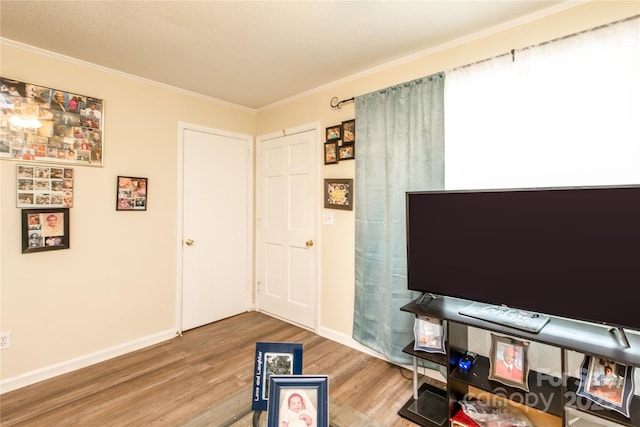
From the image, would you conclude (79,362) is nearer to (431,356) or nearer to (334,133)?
(431,356)

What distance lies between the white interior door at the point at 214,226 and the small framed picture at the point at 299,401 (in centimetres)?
235

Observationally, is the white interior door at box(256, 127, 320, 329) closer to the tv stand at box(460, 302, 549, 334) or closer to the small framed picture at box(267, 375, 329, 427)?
the tv stand at box(460, 302, 549, 334)

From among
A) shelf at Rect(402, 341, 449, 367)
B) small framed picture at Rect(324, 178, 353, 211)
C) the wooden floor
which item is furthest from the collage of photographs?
the wooden floor

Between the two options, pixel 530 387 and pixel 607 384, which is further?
pixel 530 387

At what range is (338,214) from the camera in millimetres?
2934

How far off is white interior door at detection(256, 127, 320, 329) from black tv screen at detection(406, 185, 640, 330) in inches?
54.4

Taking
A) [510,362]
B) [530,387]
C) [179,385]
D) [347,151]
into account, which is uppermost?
[347,151]

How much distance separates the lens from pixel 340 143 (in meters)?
2.88

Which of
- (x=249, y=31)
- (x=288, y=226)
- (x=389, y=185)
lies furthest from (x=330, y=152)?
(x=249, y=31)

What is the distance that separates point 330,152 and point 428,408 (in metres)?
2.19

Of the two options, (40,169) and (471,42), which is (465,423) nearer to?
(471,42)

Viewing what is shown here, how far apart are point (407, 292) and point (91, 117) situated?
9.77 ft

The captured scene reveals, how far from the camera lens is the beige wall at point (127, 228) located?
2186 mm

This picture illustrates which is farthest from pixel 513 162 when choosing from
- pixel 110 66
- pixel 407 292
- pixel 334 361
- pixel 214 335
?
pixel 110 66
